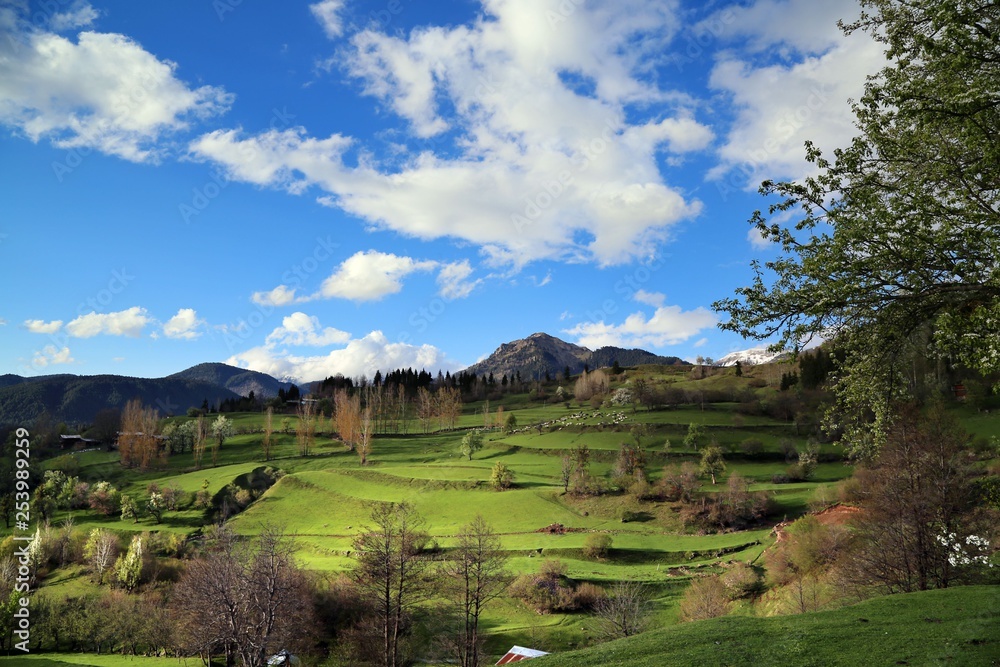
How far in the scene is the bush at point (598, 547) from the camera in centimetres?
5872

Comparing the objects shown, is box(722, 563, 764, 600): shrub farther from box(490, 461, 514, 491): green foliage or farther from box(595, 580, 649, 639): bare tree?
box(490, 461, 514, 491): green foliage

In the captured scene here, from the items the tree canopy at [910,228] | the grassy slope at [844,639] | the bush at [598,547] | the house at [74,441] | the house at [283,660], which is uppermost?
Answer: the tree canopy at [910,228]

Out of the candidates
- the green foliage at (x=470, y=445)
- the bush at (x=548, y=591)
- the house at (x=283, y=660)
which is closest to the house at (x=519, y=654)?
the bush at (x=548, y=591)

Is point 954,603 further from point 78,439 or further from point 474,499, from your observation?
point 78,439

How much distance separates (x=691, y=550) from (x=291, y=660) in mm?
39573

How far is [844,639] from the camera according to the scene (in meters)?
17.7

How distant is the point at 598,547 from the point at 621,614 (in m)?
17.7

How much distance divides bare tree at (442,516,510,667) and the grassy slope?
20.8m

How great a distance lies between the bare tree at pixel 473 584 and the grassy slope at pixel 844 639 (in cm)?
2081

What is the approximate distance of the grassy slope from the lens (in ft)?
51.0

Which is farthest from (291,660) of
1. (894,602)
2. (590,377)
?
(590,377)

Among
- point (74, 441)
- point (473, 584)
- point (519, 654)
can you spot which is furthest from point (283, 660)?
point (74, 441)

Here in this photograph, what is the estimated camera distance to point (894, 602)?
72.1 feet

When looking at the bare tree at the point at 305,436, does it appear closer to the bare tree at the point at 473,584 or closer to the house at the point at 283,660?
the bare tree at the point at 473,584
